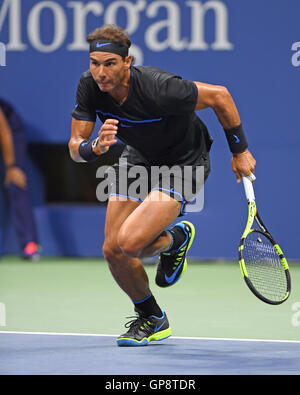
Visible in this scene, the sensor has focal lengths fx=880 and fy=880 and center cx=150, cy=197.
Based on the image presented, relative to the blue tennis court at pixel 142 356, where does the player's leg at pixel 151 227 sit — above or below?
above

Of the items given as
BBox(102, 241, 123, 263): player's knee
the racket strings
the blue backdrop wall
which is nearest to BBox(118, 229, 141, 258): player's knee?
BBox(102, 241, 123, 263): player's knee

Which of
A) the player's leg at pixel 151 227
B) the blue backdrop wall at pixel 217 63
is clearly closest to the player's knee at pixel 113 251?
the player's leg at pixel 151 227

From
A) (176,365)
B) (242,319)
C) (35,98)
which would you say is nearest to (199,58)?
(35,98)

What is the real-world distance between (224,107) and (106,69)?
74 cm

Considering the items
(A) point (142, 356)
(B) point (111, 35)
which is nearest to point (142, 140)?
(B) point (111, 35)

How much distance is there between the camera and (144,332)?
17.5ft

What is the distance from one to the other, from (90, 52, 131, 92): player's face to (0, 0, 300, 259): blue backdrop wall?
4567 millimetres

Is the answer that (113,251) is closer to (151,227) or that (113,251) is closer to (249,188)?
(151,227)

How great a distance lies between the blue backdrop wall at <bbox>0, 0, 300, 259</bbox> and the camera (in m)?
9.38

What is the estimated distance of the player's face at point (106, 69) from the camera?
4910 mm

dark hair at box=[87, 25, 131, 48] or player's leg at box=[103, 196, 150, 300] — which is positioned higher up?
dark hair at box=[87, 25, 131, 48]

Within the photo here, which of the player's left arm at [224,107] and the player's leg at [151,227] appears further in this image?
the player's left arm at [224,107]

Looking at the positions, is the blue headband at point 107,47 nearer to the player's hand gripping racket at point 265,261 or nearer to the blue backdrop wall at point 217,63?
the player's hand gripping racket at point 265,261

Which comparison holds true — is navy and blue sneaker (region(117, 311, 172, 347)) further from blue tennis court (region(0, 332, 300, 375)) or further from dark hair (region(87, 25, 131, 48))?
dark hair (region(87, 25, 131, 48))
